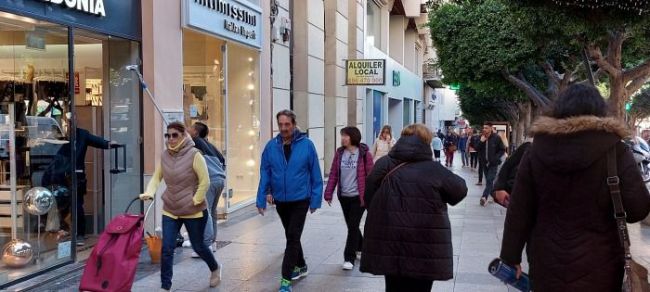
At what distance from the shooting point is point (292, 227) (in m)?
5.95

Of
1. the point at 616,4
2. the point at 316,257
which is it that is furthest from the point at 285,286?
the point at 616,4

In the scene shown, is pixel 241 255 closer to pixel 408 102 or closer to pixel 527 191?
pixel 527 191

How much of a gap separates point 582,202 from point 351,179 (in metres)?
3.98

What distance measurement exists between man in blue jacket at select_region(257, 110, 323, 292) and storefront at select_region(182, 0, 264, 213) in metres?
3.70

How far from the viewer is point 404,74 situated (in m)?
33.2

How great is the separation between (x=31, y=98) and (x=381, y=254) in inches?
180

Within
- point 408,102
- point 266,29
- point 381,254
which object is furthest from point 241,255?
point 408,102

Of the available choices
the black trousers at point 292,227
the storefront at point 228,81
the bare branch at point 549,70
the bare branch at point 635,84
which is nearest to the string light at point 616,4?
the black trousers at point 292,227

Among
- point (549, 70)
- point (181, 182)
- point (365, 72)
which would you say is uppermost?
point (549, 70)

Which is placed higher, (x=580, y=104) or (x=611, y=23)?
(x=611, y=23)

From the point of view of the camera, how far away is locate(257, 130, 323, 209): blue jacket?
19.5ft

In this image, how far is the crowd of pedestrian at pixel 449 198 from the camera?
122 inches

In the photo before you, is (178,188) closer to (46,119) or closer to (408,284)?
(46,119)

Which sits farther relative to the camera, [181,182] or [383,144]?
[383,144]
